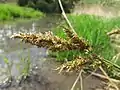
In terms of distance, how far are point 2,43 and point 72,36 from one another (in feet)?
20.4

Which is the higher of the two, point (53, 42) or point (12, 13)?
point (53, 42)

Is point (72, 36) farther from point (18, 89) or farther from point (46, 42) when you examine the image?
point (18, 89)

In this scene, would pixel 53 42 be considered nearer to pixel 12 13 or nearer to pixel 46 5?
pixel 12 13

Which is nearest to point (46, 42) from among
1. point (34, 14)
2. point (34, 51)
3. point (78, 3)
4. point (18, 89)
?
point (18, 89)

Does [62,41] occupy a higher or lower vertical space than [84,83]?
higher

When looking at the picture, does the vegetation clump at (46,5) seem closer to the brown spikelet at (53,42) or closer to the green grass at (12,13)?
the green grass at (12,13)

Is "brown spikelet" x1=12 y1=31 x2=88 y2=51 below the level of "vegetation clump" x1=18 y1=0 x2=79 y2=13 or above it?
above

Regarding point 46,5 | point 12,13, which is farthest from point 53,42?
point 46,5

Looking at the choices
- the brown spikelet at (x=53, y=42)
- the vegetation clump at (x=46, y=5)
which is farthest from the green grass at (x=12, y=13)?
the brown spikelet at (x=53, y=42)

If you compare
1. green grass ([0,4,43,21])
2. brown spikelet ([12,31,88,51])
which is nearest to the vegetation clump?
green grass ([0,4,43,21])

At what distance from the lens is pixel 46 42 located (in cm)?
111

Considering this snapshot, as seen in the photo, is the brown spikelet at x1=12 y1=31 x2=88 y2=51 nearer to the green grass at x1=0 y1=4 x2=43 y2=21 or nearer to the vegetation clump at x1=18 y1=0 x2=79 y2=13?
the green grass at x1=0 y1=4 x2=43 y2=21

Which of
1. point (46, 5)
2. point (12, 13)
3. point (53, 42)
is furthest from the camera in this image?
point (46, 5)

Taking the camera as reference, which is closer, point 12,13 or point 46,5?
point 12,13
